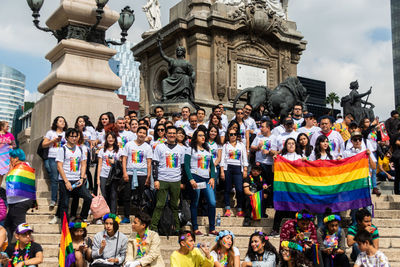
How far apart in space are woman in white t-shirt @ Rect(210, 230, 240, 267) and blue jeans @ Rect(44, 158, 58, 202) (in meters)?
3.83

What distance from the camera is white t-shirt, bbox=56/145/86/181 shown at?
8602 millimetres

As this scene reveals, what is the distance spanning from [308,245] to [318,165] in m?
2.57

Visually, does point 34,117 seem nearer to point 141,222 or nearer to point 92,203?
point 92,203

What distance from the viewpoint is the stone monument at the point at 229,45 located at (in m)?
21.3

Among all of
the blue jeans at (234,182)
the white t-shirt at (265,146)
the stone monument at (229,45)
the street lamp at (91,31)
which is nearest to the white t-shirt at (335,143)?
the white t-shirt at (265,146)

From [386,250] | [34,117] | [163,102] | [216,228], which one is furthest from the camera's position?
[163,102]

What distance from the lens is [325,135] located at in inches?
401

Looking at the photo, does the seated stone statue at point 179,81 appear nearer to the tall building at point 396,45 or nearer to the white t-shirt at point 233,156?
the white t-shirt at point 233,156

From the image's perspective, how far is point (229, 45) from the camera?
21.9m

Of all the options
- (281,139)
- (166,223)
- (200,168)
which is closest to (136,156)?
(200,168)

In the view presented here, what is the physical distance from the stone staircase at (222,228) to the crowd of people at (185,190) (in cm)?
19

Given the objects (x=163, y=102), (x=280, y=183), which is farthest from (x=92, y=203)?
(x=163, y=102)

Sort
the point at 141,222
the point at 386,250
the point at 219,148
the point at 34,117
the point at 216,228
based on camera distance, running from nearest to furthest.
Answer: the point at 141,222 < the point at 386,250 < the point at 216,228 < the point at 219,148 < the point at 34,117

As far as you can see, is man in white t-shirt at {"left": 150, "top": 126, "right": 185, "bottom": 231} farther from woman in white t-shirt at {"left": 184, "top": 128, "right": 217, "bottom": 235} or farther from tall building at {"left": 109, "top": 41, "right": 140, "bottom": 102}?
tall building at {"left": 109, "top": 41, "right": 140, "bottom": 102}
